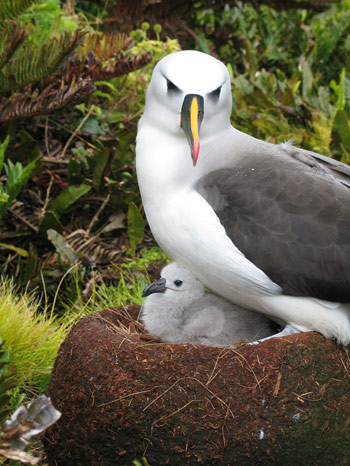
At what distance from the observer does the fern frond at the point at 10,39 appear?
18.6 ft

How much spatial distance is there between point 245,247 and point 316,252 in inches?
12.8

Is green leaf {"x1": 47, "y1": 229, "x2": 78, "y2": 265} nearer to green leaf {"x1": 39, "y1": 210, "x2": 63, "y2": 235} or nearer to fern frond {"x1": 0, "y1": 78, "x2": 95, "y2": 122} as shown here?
green leaf {"x1": 39, "y1": 210, "x2": 63, "y2": 235}

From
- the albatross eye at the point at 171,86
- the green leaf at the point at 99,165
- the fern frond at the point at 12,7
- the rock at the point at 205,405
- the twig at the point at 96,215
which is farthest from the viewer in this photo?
the twig at the point at 96,215

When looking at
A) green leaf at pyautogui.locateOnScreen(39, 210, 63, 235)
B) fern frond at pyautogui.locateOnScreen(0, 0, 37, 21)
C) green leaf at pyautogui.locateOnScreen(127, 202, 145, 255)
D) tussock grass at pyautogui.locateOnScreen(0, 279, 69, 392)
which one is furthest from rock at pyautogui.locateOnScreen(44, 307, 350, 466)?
fern frond at pyautogui.locateOnScreen(0, 0, 37, 21)

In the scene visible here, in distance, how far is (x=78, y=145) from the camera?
21.6 ft

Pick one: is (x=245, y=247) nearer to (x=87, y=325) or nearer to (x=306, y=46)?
(x=87, y=325)

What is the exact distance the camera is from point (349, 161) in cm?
630

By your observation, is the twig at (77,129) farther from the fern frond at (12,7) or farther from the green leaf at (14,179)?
the fern frond at (12,7)

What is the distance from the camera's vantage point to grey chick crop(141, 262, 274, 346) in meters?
3.86

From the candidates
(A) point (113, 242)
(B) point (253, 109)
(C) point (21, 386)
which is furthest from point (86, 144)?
(C) point (21, 386)

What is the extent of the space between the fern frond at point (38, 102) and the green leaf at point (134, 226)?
0.99 metres

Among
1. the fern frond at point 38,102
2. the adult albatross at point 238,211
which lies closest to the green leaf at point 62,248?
the fern frond at point 38,102

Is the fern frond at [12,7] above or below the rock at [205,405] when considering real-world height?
above

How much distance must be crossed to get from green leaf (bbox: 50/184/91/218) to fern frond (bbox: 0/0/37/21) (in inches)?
57.9
